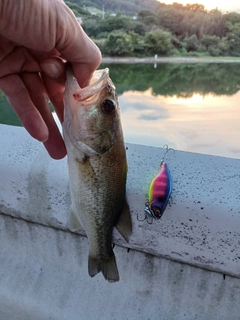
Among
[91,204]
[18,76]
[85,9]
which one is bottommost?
[85,9]

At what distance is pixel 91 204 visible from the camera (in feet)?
4.06

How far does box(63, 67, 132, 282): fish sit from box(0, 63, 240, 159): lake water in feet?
3.89

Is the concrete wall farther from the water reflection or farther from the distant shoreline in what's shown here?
the distant shoreline

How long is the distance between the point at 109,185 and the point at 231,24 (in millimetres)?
6580

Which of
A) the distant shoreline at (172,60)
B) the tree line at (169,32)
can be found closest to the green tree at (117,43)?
the tree line at (169,32)

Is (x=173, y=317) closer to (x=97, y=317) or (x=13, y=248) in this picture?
(x=97, y=317)

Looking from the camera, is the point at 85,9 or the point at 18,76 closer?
the point at 18,76

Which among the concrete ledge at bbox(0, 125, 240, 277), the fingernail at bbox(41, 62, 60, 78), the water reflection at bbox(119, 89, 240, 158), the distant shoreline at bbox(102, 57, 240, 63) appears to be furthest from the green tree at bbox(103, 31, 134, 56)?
the fingernail at bbox(41, 62, 60, 78)

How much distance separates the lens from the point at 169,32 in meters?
8.21

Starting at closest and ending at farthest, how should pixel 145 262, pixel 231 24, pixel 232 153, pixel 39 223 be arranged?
pixel 145 262 < pixel 39 223 < pixel 232 153 < pixel 231 24

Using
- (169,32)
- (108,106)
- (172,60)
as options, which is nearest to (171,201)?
(108,106)

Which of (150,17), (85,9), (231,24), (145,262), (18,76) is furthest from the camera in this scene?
(85,9)

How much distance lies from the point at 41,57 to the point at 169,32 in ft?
25.0

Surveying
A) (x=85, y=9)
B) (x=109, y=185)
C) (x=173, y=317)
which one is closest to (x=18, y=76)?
(x=109, y=185)
